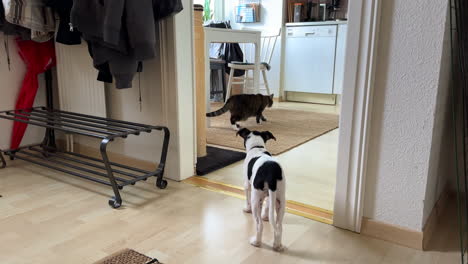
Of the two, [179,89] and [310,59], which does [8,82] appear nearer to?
[179,89]

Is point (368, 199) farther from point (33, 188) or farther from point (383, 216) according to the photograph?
point (33, 188)

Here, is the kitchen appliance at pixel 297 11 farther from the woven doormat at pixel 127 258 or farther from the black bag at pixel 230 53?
the woven doormat at pixel 127 258

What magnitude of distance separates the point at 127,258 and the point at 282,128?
225 centimetres

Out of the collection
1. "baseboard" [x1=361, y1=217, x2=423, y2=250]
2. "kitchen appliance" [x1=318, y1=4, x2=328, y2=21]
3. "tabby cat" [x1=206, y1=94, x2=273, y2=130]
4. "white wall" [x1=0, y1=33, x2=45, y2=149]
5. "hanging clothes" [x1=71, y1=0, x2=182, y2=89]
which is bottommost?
"baseboard" [x1=361, y1=217, x2=423, y2=250]

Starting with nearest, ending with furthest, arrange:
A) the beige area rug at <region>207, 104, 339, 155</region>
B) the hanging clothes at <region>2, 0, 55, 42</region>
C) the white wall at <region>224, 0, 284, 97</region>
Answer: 1. the hanging clothes at <region>2, 0, 55, 42</region>
2. the beige area rug at <region>207, 104, 339, 155</region>
3. the white wall at <region>224, 0, 284, 97</region>

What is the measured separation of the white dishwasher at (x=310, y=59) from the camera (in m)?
4.55

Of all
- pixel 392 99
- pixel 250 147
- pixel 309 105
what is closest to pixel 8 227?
pixel 250 147

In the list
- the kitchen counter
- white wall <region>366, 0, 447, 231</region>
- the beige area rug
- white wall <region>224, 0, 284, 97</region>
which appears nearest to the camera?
white wall <region>366, 0, 447, 231</region>

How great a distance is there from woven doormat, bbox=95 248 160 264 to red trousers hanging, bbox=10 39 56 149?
1.55m

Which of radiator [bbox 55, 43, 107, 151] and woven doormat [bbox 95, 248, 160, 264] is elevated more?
radiator [bbox 55, 43, 107, 151]

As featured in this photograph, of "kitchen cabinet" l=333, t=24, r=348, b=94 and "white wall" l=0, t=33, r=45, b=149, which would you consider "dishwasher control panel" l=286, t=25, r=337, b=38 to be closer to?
"kitchen cabinet" l=333, t=24, r=348, b=94

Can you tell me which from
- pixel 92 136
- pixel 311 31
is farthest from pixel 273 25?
pixel 92 136

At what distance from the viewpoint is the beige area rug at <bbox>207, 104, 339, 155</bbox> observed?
2757mm

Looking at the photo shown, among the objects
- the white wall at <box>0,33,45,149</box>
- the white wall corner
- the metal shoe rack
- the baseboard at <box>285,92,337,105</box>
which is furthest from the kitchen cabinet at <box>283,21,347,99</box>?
the white wall at <box>0,33,45,149</box>
